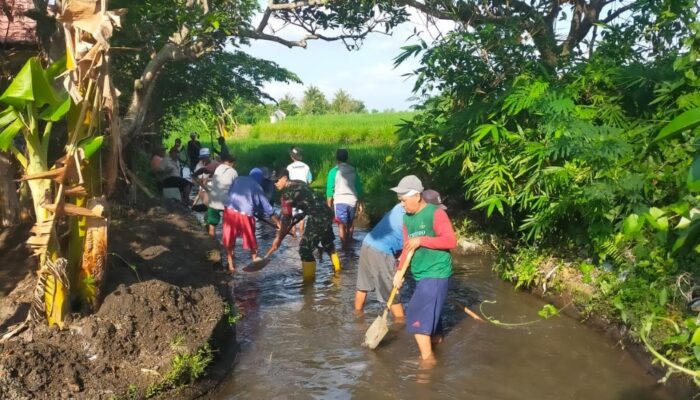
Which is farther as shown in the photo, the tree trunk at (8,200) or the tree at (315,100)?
the tree at (315,100)

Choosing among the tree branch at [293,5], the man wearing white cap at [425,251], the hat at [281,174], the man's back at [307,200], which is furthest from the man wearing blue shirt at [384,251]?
the tree branch at [293,5]

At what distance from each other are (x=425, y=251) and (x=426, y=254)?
0.09ft

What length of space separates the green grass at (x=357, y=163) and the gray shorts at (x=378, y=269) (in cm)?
633

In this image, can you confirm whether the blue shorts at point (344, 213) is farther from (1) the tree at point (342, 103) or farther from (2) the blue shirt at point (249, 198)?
(1) the tree at point (342, 103)

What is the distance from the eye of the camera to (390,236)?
288 inches

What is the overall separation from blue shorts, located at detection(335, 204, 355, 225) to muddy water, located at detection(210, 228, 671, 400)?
2.53 m

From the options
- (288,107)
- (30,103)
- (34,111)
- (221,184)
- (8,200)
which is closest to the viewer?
(30,103)

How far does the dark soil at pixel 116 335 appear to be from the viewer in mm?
4648

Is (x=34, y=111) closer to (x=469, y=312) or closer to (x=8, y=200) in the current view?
(x=8, y=200)

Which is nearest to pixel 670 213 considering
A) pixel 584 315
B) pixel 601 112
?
pixel 584 315

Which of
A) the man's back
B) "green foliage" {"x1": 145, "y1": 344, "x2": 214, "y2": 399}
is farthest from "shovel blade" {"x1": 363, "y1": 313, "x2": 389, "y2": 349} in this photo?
the man's back

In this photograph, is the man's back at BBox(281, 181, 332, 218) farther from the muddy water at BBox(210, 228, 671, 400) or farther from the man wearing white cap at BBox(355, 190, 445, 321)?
the man wearing white cap at BBox(355, 190, 445, 321)

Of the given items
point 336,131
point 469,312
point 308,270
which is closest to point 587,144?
point 469,312

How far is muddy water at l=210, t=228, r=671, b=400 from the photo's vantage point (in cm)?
572
